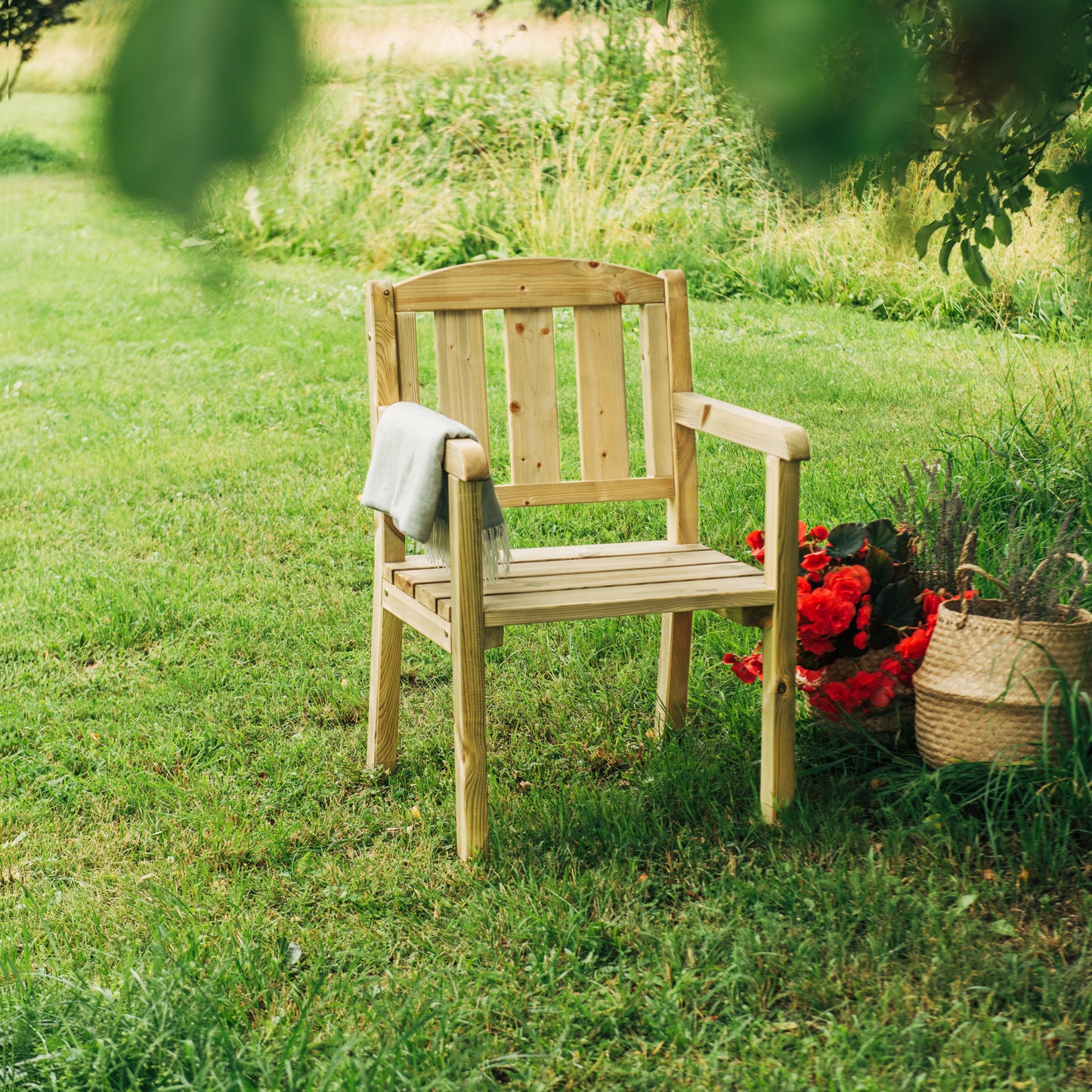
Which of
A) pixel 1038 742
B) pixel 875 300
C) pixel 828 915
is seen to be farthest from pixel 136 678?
pixel 875 300

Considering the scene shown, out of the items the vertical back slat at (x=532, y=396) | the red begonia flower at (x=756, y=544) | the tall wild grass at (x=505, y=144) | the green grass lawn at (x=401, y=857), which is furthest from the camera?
the red begonia flower at (x=756, y=544)

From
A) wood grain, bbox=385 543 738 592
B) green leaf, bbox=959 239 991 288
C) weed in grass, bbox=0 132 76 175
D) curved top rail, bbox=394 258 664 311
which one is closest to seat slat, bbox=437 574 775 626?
wood grain, bbox=385 543 738 592

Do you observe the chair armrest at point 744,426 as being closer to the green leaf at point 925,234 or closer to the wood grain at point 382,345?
the green leaf at point 925,234

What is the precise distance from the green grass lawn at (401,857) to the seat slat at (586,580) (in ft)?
1.50

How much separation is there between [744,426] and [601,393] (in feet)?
1.28

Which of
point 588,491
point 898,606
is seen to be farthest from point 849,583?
point 588,491

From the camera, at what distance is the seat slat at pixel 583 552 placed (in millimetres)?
2617

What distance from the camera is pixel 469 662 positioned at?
7.26 feet

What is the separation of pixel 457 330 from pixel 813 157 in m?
1.90

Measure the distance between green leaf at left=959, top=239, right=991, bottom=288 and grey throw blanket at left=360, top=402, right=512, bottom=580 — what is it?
1.08 meters

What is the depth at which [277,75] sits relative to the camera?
1.74 feet

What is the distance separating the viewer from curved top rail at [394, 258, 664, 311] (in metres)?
2.50

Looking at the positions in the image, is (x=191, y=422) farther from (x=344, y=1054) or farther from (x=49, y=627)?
(x=344, y=1054)

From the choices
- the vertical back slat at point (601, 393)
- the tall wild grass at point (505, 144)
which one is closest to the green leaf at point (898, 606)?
the vertical back slat at point (601, 393)
